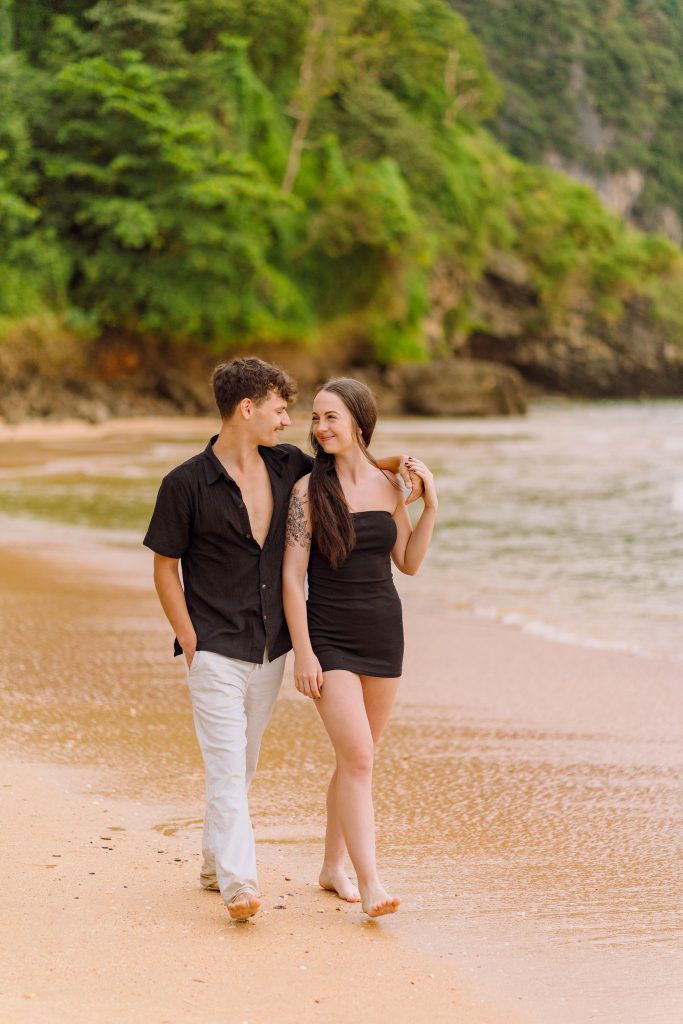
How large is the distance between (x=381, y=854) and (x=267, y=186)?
3004cm

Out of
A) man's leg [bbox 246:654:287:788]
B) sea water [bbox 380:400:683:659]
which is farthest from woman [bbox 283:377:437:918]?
sea water [bbox 380:400:683:659]

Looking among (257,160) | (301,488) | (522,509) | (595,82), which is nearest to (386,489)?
(301,488)

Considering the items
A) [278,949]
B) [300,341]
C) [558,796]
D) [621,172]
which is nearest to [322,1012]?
[278,949]

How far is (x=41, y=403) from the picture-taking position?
30125 mm

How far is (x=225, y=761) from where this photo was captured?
3.15 meters

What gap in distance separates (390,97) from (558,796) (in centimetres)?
3896

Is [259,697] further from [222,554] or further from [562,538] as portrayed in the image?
[562,538]

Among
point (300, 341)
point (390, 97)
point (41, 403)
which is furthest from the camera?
point (390, 97)

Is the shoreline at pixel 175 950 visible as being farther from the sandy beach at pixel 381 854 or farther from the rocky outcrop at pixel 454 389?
the rocky outcrop at pixel 454 389

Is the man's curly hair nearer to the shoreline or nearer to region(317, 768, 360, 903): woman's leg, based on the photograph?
region(317, 768, 360, 903): woman's leg

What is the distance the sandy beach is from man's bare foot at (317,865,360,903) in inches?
2.0

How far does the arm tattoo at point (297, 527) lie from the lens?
3275mm

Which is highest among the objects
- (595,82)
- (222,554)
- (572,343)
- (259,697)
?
(595,82)

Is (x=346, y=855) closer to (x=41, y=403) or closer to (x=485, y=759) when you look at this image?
(x=485, y=759)
